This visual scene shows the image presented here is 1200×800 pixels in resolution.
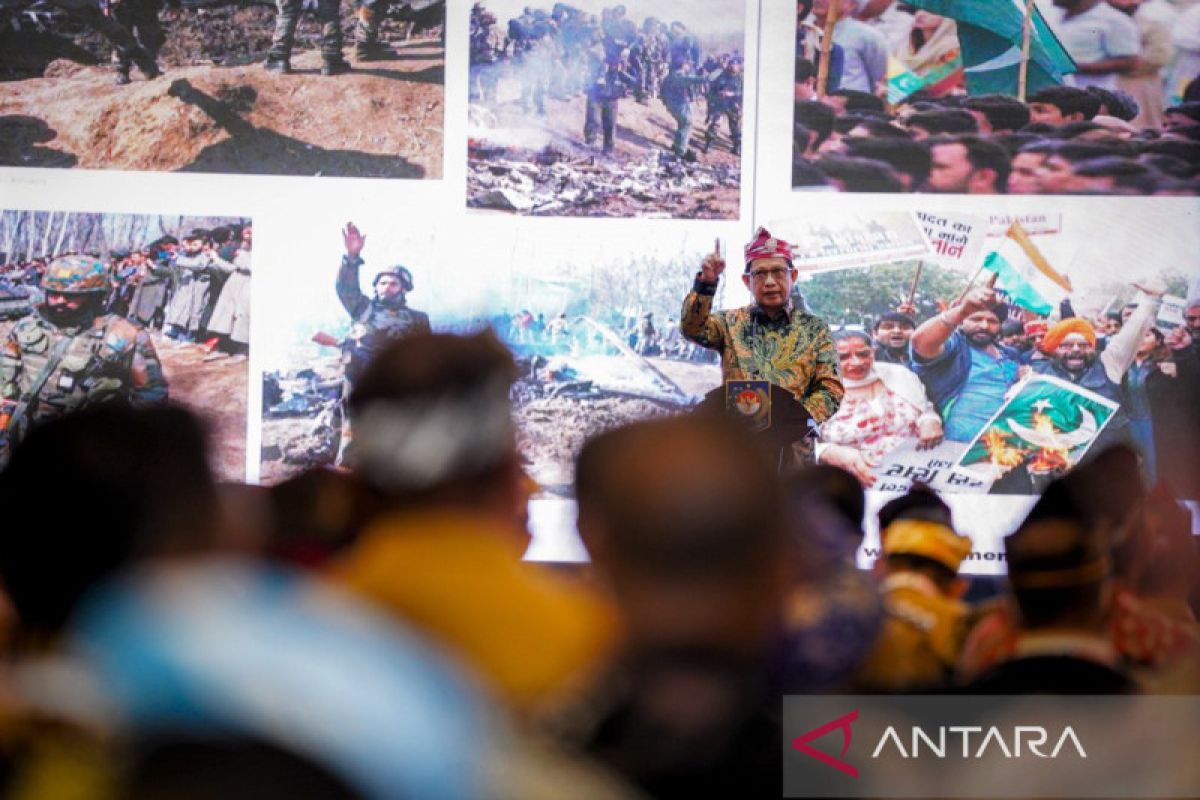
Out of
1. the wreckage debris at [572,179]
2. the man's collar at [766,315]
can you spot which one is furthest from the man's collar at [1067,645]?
the wreckage debris at [572,179]

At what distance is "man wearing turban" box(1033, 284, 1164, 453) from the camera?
6.00 m

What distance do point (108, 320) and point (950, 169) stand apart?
4.12 m

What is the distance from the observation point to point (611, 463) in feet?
4.10

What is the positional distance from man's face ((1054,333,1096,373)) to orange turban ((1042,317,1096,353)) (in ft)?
0.05

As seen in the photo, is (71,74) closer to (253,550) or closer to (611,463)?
(253,550)

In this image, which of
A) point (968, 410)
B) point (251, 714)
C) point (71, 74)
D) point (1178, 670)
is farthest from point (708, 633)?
point (71, 74)

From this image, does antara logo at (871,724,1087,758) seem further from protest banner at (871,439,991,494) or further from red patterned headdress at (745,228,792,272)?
protest banner at (871,439,991,494)

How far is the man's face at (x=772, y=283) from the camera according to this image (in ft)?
15.1

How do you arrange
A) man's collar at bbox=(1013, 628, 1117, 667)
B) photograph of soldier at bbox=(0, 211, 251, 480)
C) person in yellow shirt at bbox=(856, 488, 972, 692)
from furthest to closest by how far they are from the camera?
photograph of soldier at bbox=(0, 211, 251, 480)
person in yellow shirt at bbox=(856, 488, 972, 692)
man's collar at bbox=(1013, 628, 1117, 667)

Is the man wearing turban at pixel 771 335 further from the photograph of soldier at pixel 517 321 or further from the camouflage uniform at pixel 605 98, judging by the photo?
the camouflage uniform at pixel 605 98

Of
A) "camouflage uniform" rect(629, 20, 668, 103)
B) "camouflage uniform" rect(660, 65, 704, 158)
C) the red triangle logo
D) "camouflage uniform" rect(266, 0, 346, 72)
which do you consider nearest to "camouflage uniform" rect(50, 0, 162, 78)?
"camouflage uniform" rect(266, 0, 346, 72)

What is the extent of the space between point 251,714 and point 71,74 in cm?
591

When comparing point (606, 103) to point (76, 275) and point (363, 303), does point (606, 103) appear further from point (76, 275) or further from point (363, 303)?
point (76, 275)

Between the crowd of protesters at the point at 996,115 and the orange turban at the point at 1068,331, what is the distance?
24.8 inches
